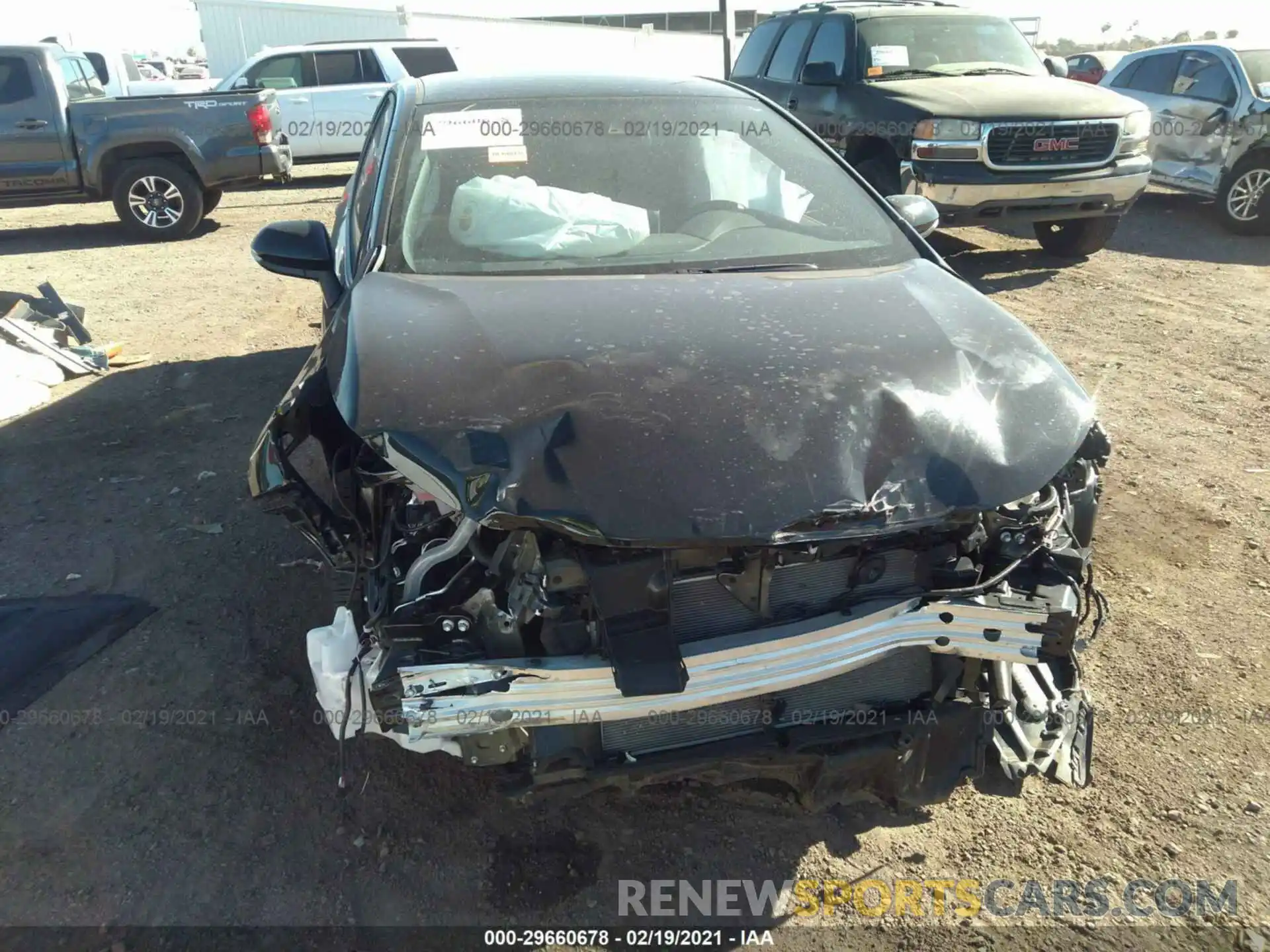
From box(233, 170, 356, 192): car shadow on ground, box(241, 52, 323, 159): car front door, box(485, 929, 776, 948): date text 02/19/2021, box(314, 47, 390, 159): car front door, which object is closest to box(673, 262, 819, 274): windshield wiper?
box(485, 929, 776, 948): date text 02/19/2021

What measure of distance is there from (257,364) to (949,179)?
5.26m

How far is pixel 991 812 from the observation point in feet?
8.74

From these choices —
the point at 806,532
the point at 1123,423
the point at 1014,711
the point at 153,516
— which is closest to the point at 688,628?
the point at 806,532

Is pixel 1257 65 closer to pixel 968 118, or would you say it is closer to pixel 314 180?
pixel 968 118

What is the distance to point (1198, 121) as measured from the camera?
923 centimetres

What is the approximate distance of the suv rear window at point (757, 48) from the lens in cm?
940

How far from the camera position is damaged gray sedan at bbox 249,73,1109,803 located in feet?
6.54

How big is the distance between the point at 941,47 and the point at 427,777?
8.04 metres

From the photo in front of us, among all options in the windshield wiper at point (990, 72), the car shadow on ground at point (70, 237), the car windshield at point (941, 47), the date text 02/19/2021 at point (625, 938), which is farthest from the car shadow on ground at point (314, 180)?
the date text 02/19/2021 at point (625, 938)

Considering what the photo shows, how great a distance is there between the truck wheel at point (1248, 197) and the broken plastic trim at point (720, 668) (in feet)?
29.5

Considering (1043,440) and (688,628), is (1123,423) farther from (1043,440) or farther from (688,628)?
(688,628)

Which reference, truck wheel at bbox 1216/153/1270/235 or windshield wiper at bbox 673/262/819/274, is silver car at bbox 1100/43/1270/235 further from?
windshield wiper at bbox 673/262/819/274

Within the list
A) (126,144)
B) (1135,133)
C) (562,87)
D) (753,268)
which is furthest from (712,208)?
(126,144)

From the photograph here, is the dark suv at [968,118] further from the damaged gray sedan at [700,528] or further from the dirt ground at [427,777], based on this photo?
the damaged gray sedan at [700,528]
